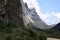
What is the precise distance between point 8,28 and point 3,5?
4201 cm

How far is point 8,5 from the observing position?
138 m

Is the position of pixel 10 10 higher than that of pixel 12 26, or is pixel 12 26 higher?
pixel 10 10

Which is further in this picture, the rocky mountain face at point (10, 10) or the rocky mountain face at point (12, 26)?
the rocky mountain face at point (10, 10)

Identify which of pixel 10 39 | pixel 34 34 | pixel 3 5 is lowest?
pixel 10 39

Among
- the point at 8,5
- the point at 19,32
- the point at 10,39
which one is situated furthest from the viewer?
the point at 8,5

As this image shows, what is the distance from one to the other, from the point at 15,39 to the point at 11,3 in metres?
84.3

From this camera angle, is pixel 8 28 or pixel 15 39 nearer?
pixel 15 39

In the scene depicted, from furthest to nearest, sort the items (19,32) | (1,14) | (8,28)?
(1,14) < (8,28) < (19,32)

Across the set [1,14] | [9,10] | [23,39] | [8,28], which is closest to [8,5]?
[9,10]

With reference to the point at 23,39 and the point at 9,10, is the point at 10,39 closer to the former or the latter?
the point at 23,39

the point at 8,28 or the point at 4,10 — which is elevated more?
the point at 4,10

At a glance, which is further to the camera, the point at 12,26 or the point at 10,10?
the point at 10,10

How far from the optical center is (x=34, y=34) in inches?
3346

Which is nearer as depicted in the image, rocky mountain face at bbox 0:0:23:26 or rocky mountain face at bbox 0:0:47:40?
rocky mountain face at bbox 0:0:47:40
